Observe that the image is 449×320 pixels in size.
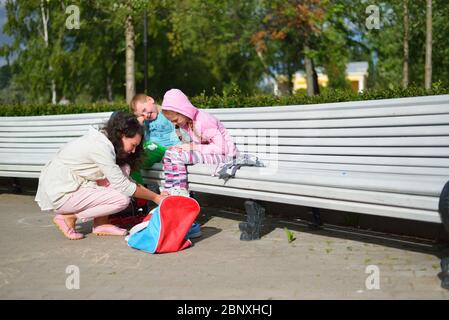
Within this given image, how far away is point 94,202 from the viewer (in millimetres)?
5082

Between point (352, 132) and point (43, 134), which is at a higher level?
point (352, 132)

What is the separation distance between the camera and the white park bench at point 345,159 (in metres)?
3.88

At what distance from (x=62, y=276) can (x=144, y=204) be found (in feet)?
6.09

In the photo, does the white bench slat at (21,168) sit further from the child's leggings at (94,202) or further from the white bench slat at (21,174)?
the child's leggings at (94,202)

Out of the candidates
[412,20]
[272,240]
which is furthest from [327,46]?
[272,240]

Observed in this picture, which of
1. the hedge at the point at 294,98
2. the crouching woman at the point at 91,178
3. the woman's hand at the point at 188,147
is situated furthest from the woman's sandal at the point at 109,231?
the hedge at the point at 294,98

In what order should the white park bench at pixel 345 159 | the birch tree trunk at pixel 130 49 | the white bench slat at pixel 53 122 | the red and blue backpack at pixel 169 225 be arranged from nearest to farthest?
1. the white park bench at pixel 345 159
2. the red and blue backpack at pixel 169 225
3. the white bench slat at pixel 53 122
4. the birch tree trunk at pixel 130 49

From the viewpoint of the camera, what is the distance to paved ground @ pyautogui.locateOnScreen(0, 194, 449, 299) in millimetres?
3604

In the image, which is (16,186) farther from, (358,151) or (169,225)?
(358,151)

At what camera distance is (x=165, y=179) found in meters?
5.32

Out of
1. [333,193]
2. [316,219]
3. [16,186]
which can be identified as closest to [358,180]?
[333,193]

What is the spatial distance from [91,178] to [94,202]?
0.23m

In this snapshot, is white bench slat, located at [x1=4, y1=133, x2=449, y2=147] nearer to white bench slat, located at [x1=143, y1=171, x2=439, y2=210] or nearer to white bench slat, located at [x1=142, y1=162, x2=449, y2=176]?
white bench slat, located at [x1=142, y1=162, x2=449, y2=176]

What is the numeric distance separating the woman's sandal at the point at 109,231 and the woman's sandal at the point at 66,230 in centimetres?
15
